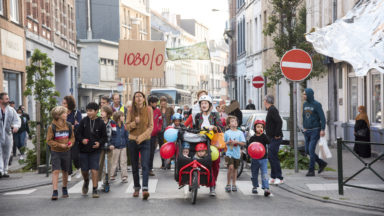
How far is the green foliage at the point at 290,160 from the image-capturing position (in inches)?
595

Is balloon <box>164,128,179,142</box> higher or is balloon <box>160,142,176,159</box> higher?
balloon <box>164,128,179,142</box>

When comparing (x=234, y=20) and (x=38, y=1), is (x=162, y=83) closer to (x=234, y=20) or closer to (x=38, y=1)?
(x=234, y=20)

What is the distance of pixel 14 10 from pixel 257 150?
727 inches

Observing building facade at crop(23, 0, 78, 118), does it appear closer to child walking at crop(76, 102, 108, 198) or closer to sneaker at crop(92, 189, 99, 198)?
child walking at crop(76, 102, 108, 198)

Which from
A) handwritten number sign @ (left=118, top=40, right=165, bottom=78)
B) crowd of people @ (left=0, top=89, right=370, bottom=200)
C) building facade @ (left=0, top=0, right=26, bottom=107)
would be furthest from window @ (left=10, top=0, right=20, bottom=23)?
crowd of people @ (left=0, top=89, right=370, bottom=200)

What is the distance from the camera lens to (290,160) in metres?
15.3

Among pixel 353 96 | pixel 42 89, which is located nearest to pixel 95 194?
pixel 42 89

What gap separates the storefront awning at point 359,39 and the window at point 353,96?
10.8 metres

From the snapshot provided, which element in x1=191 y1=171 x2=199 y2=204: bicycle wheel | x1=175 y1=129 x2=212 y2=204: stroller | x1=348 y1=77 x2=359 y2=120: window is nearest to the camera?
x1=191 y1=171 x2=199 y2=204: bicycle wheel

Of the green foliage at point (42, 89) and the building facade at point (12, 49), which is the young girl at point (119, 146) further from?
the building facade at point (12, 49)

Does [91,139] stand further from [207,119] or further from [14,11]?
[14,11]

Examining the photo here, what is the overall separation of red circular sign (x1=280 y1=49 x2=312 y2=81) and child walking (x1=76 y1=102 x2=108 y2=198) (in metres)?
4.74

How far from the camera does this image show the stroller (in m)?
9.88

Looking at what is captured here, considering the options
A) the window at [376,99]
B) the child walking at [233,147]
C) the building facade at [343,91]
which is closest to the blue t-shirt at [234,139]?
the child walking at [233,147]
